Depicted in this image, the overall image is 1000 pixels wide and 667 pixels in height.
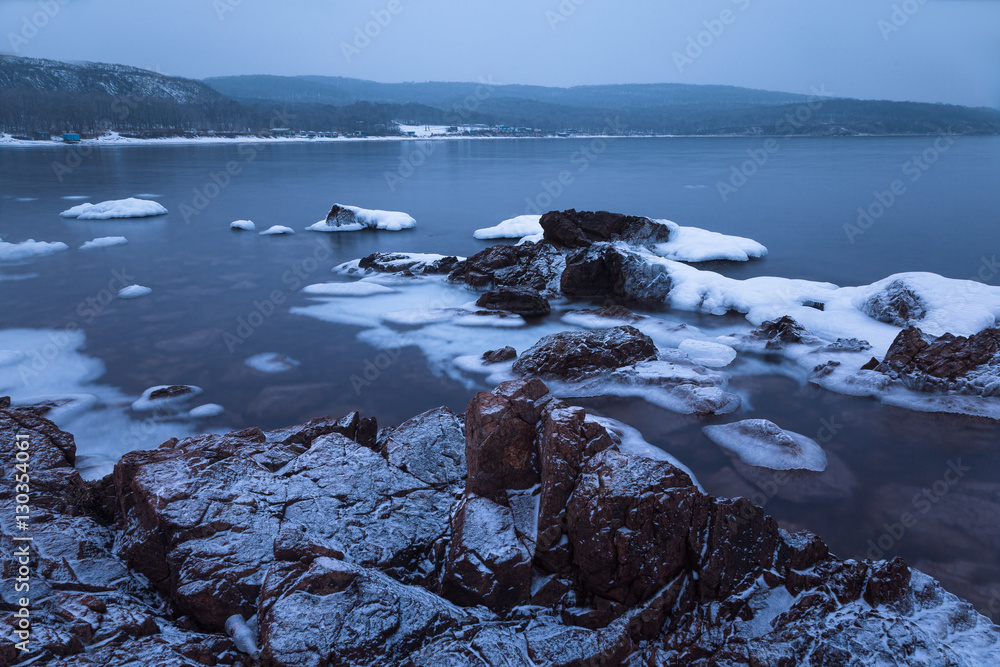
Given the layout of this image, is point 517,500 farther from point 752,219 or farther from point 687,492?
point 752,219

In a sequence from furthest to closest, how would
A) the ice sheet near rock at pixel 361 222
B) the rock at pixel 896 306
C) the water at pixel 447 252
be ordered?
the ice sheet near rock at pixel 361 222 → the rock at pixel 896 306 → the water at pixel 447 252

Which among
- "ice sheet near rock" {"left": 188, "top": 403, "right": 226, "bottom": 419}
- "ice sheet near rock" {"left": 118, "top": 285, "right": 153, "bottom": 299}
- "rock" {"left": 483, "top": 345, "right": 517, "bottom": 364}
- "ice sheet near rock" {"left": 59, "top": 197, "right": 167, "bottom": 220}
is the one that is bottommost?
"ice sheet near rock" {"left": 188, "top": 403, "right": 226, "bottom": 419}

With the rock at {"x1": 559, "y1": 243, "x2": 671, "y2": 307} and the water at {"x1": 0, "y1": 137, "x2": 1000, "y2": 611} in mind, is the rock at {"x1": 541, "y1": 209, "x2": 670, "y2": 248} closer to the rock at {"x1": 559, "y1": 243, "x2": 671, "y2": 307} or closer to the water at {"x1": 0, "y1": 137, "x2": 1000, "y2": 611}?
the water at {"x1": 0, "y1": 137, "x2": 1000, "y2": 611}

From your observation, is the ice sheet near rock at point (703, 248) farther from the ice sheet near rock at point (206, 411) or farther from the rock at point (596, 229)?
the ice sheet near rock at point (206, 411)

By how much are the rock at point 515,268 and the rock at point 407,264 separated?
75 centimetres

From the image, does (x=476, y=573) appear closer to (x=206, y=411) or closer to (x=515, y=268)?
(x=206, y=411)

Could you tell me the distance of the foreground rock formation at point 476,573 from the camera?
3.69 m

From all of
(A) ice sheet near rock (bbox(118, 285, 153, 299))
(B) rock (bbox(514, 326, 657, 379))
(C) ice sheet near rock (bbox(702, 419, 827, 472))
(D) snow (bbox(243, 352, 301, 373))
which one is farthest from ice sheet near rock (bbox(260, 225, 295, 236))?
(C) ice sheet near rock (bbox(702, 419, 827, 472))

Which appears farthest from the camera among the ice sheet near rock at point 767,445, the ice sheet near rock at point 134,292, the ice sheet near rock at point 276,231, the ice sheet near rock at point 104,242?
the ice sheet near rock at point 276,231

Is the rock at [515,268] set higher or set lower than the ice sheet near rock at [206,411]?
higher

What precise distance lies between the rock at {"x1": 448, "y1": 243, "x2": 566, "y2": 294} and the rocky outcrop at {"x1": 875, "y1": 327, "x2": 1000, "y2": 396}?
7.18 meters

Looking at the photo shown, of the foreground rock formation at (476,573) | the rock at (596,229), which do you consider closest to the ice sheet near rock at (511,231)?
the rock at (596,229)

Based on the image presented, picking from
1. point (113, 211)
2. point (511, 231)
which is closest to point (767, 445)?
point (511, 231)

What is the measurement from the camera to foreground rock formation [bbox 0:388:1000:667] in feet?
12.1
